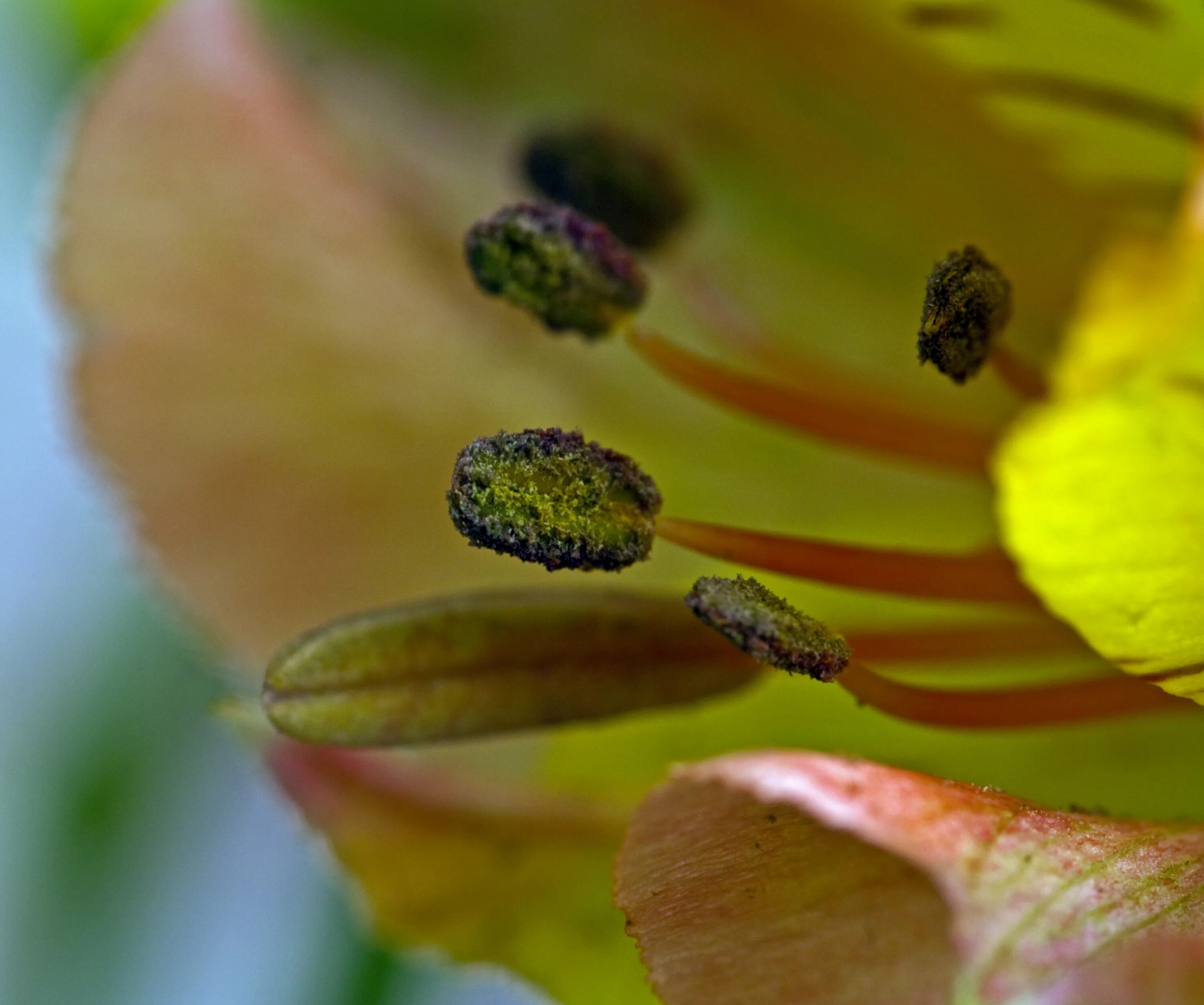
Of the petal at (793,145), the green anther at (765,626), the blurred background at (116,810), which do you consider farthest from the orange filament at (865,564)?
the blurred background at (116,810)

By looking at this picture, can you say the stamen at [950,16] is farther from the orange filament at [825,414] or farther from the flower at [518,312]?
the orange filament at [825,414]

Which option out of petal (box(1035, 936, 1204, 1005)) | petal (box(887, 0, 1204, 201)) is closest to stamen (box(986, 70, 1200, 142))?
petal (box(887, 0, 1204, 201))

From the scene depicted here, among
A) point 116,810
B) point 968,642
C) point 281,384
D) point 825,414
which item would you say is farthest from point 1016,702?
point 116,810

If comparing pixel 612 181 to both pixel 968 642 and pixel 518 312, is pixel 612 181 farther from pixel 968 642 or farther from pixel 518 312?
pixel 968 642

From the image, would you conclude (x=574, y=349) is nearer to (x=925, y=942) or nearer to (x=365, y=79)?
(x=365, y=79)

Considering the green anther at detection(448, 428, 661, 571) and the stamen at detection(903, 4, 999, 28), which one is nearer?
the green anther at detection(448, 428, 661, 571)

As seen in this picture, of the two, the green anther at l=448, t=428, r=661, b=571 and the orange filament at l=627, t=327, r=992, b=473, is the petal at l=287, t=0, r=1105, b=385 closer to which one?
the orange filament at l=627, t=327, r=992, b=473
